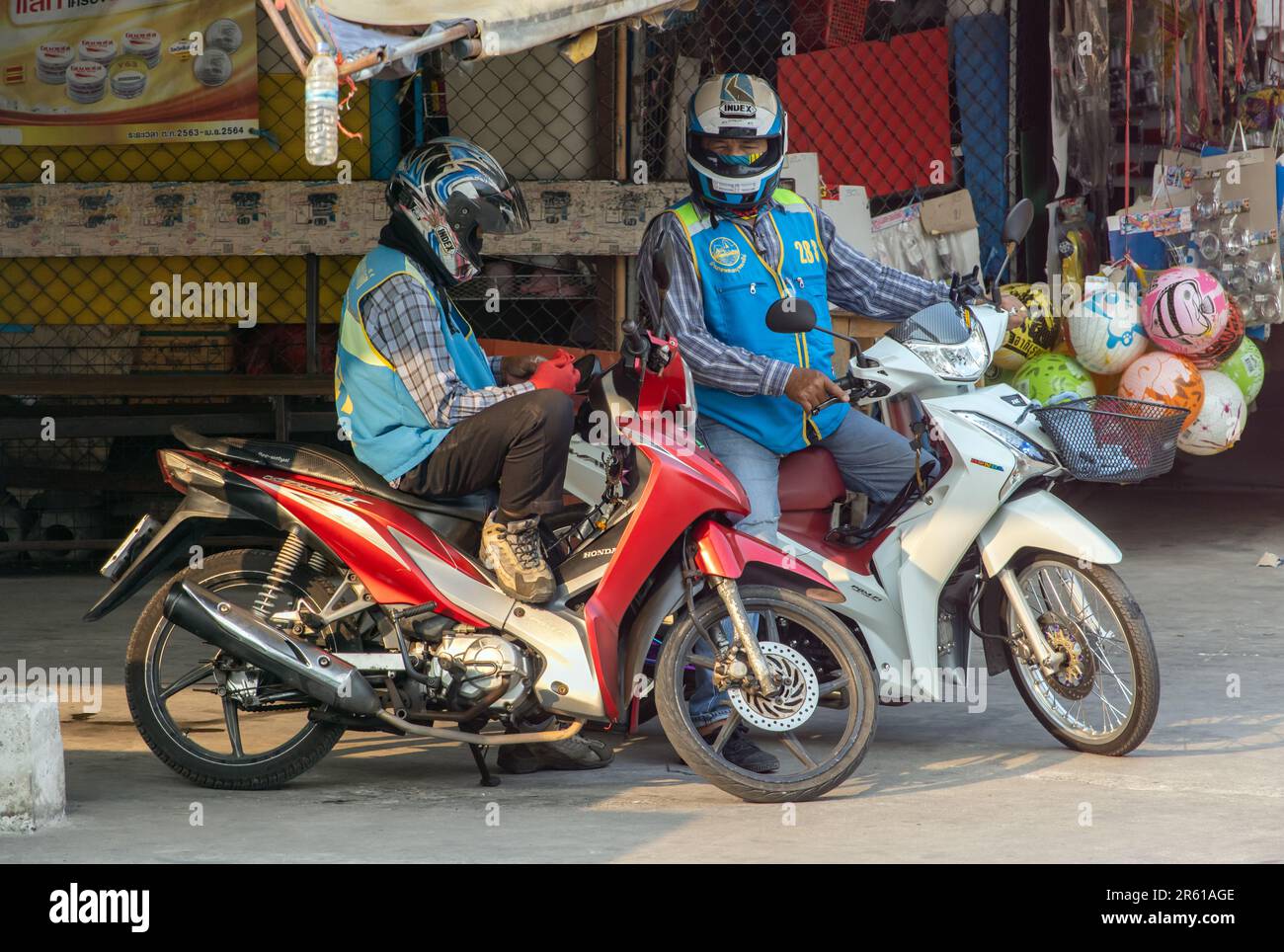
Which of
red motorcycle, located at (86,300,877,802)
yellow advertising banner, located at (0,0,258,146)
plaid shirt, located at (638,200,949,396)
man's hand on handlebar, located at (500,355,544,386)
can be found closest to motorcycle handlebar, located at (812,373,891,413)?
plaid shirt, located at (638,200,949,396)

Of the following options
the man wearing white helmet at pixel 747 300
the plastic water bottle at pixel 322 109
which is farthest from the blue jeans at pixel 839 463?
the plastic water bottle at pixel 322 109

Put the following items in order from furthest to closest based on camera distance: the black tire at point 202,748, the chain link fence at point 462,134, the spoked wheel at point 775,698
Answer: the chain link fence at point 462,134 < the black tire at point 202,748 < the spoked wheel at point 775,698

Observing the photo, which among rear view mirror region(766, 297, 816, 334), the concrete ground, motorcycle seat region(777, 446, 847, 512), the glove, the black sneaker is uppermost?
rear view mirror region(766, 297, 816, 334)

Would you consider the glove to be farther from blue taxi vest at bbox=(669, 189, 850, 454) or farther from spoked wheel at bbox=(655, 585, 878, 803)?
spoked wheel at bbox=(655, 585, 878, 803)

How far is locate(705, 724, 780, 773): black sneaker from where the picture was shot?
4.55 meters

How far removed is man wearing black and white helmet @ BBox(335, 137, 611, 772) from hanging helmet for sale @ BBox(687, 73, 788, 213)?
0.58 m

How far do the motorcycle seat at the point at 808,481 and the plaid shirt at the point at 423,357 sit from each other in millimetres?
896

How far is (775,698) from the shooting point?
4.37m

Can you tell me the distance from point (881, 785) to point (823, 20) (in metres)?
4.51

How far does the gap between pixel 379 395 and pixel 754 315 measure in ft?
3.73

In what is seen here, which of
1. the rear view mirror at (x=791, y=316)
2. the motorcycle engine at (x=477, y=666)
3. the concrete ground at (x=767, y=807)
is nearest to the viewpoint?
the concrete ground at (x=767, y=807)

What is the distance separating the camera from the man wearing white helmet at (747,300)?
15.7 ft

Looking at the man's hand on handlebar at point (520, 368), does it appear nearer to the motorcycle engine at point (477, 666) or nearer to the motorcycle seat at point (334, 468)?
the motorcycle seat at point (334, 468)
